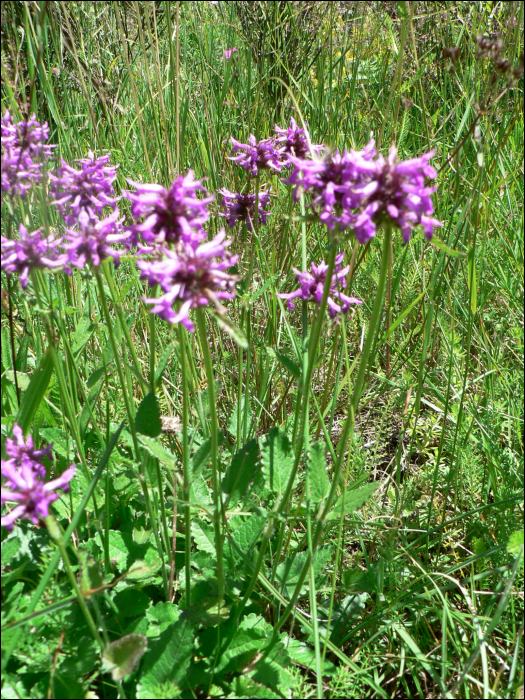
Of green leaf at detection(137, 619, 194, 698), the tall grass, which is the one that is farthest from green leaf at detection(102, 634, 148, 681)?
green leaf at detection(137, 619, 194, 698)

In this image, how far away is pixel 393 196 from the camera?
1132 mm

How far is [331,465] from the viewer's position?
7.95 ft

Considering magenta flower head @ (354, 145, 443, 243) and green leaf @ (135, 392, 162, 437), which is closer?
magenta flower head @ (354, 145, 443, 243)

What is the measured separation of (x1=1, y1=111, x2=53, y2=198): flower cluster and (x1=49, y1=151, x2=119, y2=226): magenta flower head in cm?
7

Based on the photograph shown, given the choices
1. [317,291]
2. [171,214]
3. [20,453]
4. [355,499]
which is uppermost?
[171,214]

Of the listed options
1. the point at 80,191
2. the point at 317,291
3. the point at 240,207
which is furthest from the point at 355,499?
the point at 240,207

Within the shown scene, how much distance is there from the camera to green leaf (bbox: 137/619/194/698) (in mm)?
1442

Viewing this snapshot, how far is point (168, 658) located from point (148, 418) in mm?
634

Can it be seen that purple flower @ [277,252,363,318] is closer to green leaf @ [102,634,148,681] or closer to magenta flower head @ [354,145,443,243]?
magenta flower head @ [354,145,443,243]

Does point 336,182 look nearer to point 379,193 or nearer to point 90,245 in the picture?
point 379,193

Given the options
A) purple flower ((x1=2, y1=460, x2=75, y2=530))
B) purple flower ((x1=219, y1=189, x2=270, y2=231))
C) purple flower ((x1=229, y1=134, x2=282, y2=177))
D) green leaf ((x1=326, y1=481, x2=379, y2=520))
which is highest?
purple flower ((x1=229, y1=134, x2=282, y2=177))

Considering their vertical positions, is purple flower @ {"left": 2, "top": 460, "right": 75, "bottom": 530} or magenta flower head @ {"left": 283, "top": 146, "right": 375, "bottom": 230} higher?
magenta flower head @ {"left": 283, "top": 146, "right": 375, "bottom": 230}

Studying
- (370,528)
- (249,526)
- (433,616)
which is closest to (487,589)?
(433,616)

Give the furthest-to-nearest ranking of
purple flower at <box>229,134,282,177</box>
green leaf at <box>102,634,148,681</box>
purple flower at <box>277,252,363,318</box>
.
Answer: purple flower at <box>229,134,282,177</box> < purple flower at <box>277,252,363,318</box> < green leaf at <box>102,634,148,681</box>
